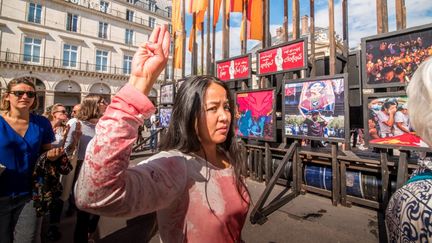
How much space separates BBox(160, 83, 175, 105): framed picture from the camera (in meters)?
11.0

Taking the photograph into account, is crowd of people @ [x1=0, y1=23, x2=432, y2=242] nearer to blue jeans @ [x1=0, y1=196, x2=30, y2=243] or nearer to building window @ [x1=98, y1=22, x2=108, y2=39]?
blue jeans @ [x1=0, y1=196, x2=30, y2=243]

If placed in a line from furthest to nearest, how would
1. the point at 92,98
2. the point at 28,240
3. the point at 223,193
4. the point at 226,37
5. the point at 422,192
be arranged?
the point at 226,37
the point at 92,98
the point at 28,240
the point at 223,193
the point at 422,192

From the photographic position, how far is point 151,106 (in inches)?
29.6

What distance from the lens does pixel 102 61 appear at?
27.0 m

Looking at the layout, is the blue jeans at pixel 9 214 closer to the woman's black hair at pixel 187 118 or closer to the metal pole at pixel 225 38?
the woman's black hair at pixel 187 118

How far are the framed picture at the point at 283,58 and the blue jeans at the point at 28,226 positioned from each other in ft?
17.4

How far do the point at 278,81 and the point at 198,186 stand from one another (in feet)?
20.7

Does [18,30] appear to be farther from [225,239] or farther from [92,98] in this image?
[225,239]

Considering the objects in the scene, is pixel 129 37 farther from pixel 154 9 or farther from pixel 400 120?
pixel 400 120

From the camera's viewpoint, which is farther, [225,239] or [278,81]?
[278,81]

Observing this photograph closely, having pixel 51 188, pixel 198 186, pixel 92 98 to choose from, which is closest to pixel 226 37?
pixel 92 98

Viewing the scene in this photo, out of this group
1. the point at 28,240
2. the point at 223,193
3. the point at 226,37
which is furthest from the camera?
the point at 226,37

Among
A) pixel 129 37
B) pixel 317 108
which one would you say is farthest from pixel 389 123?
pixel 129 37

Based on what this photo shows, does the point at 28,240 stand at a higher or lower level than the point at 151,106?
lower
